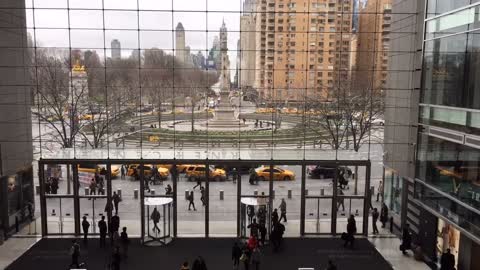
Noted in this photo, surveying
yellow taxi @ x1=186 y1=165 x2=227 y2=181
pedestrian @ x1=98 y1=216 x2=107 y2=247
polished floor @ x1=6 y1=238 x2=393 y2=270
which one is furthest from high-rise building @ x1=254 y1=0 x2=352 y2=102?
pedestrian @ x1=98 y1=216 x2=107 y2=247

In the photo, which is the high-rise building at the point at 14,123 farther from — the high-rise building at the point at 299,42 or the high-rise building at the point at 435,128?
the high-rise building at the point at 299,42

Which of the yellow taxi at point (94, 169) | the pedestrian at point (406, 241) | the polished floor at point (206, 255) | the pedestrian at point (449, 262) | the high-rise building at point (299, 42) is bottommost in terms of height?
the polished floor at point (206, 255)

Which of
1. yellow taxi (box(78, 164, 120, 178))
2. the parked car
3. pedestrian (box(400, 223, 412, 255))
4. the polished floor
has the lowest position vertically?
the polished floor

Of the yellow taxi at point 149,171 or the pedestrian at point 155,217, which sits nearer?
the pedestrian at point 155,217

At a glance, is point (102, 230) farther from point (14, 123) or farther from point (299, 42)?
point (299, 42)

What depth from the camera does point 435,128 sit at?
12.4 metres

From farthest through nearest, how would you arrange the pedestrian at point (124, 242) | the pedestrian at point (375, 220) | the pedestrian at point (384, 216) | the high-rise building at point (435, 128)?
the pedestrian at point (384, 216) < the pedestrian at point (375, 220) < the pedestrian at point (124, 242) < the high-rise building at point (435, 128)

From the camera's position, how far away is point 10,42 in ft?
47.5

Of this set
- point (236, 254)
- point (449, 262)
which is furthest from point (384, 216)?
point (236, 254)

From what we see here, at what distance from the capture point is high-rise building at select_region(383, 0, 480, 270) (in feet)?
33.9

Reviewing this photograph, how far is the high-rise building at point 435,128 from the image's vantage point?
10.3 m

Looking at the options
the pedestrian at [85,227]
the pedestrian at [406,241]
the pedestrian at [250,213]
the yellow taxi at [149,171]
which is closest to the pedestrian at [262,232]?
the pedestrian at [250,213]

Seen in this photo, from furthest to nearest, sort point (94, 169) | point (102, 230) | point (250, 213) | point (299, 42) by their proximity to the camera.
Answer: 1. point (299, 42)
2. point (94, 169)
3. point (250, 213)
4. point (102, 230)

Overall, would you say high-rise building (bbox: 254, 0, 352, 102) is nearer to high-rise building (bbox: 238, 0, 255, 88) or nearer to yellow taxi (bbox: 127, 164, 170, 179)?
high-rise building (bbox: 238, 0, 255, 88)
